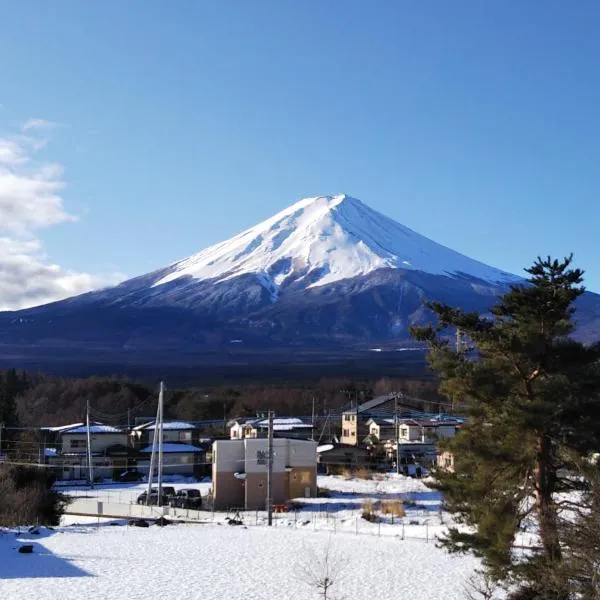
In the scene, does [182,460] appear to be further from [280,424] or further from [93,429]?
[280,424]

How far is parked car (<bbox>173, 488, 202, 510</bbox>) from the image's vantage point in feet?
106

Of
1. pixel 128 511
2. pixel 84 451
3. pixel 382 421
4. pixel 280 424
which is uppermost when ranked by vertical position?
pixel 382 421

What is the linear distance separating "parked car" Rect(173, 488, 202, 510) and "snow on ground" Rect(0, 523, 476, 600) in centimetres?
672

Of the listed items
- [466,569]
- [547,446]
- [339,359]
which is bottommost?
[466,569]

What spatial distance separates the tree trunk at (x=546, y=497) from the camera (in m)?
11.6

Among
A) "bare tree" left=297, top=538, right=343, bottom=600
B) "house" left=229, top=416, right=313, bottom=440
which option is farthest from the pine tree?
"house" left=229, top=416, right=313, bottom=440

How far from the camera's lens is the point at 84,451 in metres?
45.8

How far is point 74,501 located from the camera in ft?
109

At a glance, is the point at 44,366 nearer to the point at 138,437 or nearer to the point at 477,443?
the point at 138,437

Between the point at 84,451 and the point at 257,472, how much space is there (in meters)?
16.6

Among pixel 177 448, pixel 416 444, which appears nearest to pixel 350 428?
pixel 416 444

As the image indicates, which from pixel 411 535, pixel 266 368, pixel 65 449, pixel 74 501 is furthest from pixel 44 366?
pixel 411 535

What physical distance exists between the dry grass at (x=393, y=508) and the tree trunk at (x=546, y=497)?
16.2 metres

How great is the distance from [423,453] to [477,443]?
113 ft
